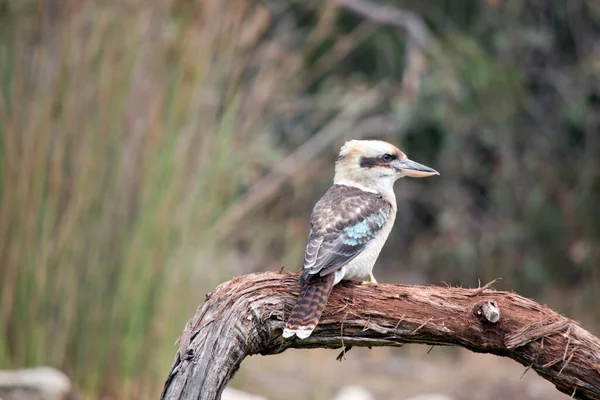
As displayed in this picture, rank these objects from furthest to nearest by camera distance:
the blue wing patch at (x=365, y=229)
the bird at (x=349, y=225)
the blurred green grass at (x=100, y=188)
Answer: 1. the blurred green grass at (x=100, y=188)
2. the blue wing patch at (x=365, y=229)
3. the bird at (x=349, y=225)

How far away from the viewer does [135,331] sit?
448 centimetres

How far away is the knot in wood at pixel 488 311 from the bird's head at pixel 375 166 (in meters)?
1.16

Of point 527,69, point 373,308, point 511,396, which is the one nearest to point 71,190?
point 373,308

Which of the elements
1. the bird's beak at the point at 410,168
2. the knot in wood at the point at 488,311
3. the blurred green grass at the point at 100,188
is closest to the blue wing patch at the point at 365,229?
the bird's beak at the point at 410,168

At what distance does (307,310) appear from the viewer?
2723mm

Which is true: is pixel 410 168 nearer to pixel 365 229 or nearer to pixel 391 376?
pixel 365 229

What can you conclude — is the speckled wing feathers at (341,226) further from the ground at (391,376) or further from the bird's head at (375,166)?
the ground at (391,376)

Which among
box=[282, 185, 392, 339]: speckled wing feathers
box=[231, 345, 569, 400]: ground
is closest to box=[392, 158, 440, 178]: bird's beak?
box=[282, 185, 392, 339]: speckled wing feathers

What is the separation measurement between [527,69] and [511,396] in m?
3.91

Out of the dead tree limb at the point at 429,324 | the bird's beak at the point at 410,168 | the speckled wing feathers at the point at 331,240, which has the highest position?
the bird's beak at the point at 410,168

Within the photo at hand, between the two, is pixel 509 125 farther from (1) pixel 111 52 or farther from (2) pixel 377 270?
(1) pixel 111 52

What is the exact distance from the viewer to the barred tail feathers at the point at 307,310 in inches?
106

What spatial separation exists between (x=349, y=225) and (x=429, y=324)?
71 cm

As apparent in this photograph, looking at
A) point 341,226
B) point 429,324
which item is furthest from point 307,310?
point 341,226
